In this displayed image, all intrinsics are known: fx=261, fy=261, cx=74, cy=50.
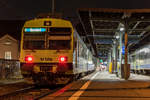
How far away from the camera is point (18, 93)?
437 inches

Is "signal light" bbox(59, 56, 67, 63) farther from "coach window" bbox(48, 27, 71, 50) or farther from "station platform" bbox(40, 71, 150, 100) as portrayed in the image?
"station platform" bbox(40, 71, 150, 100)

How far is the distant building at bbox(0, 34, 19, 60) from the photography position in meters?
30.7

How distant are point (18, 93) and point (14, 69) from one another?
1037cm

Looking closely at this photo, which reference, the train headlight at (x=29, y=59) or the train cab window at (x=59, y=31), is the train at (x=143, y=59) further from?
the train headlight at (x=29, y=59)

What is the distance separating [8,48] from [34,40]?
18450 millimetres

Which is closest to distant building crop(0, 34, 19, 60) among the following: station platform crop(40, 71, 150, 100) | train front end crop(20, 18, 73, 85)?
train front end crop(20, 18, 73, 85)

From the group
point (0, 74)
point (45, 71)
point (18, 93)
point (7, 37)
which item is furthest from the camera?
point (7, 37)

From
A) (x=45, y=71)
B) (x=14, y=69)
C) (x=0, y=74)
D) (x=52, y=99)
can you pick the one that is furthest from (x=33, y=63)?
(x=14, y=69)

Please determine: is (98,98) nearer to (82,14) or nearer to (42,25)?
(42,25)

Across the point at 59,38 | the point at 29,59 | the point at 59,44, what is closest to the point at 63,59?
the point at 59,44

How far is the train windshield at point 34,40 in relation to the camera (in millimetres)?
13250

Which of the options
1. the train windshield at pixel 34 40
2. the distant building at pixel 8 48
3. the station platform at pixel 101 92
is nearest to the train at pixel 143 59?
the station platform at pixel 101 92

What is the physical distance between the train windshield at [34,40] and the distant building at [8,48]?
18.0 metres

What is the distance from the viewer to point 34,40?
13.3 metres
